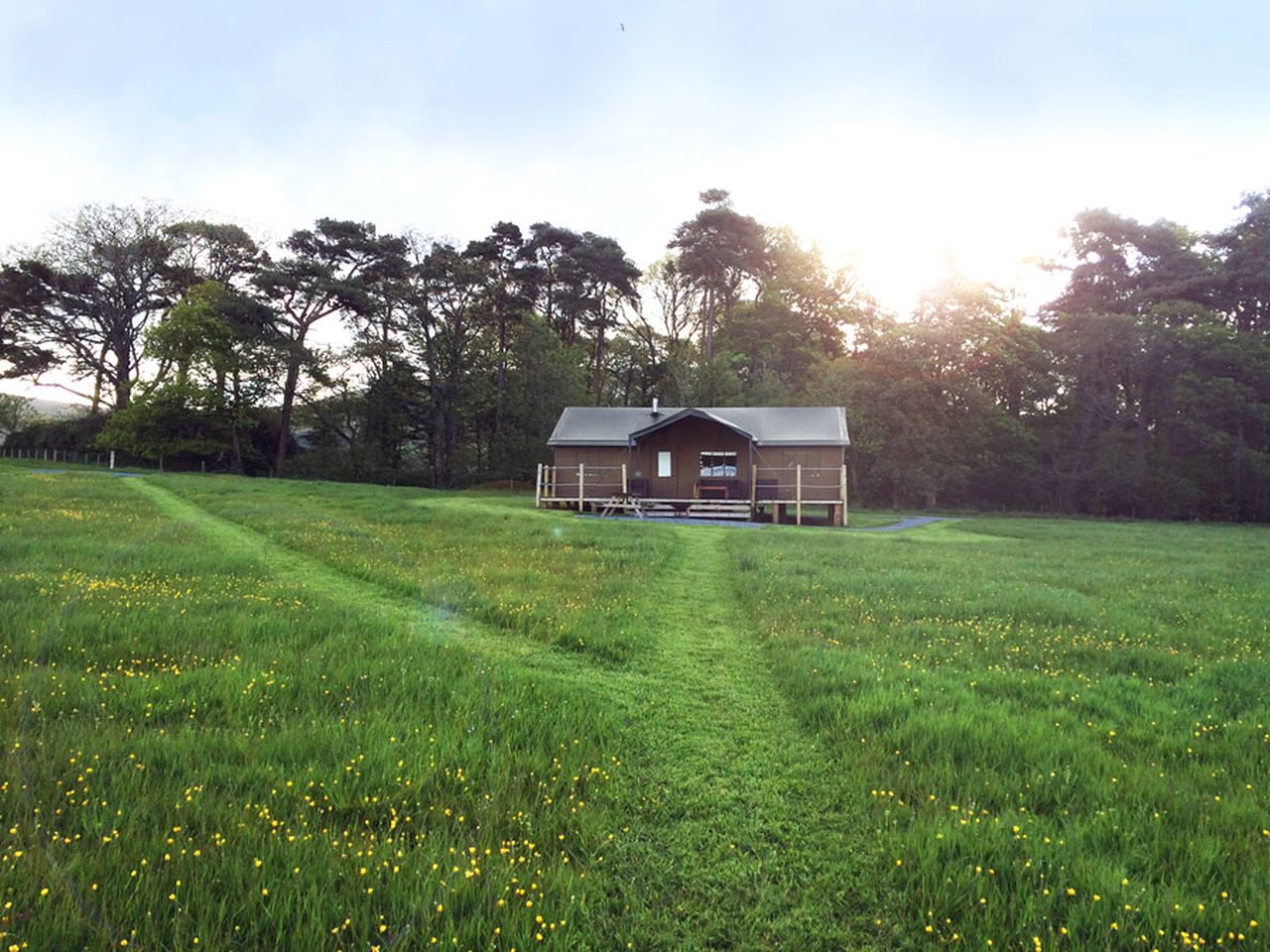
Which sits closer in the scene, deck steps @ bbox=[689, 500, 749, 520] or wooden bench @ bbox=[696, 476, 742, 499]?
deck steps @ bbox=[689, 500, 749, 520]

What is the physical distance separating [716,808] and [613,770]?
2.32 feet

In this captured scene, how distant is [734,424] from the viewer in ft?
88.4

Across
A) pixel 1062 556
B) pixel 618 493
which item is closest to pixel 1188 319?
pixel 1062 556

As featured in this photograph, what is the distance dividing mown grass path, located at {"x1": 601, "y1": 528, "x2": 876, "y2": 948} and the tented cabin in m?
20.8

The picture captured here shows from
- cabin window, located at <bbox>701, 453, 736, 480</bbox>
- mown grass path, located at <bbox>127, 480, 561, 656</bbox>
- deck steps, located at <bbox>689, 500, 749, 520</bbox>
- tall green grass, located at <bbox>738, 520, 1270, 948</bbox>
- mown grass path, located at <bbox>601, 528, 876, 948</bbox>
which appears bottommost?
mown grass path, located at <bbox>601, 528, 876, 948</bbox>

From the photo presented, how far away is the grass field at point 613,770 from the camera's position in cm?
274

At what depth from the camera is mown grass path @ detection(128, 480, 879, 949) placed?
9.29 feet

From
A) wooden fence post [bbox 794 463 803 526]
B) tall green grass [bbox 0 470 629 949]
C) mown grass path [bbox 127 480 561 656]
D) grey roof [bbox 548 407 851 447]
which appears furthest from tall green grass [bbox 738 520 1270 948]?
grey roof [bbox 548 407 851 447]

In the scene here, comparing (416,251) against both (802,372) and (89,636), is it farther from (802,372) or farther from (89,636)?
(89,636)

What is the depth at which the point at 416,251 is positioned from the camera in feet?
139

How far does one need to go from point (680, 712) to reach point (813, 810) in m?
1.57

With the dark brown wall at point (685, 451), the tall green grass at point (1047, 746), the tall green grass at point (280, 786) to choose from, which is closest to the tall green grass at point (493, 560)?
the tall green grass at point (280, 786)

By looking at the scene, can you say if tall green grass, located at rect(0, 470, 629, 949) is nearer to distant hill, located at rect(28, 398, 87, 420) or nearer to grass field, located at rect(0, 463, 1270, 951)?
grass field, located at rect(0, 463, 1270, 951)

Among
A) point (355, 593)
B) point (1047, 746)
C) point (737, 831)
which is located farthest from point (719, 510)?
point (737, 831)
